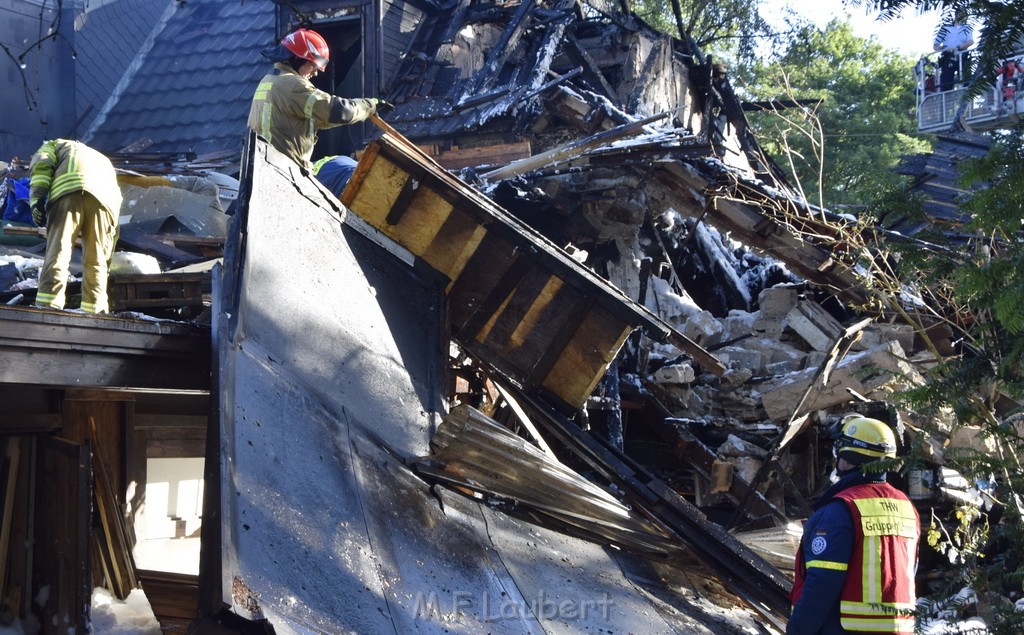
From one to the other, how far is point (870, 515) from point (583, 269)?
222 cm

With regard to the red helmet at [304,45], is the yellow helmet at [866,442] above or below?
below

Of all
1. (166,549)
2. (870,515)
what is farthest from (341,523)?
(166,549)

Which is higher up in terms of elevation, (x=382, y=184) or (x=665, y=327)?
(x=382, y=184)

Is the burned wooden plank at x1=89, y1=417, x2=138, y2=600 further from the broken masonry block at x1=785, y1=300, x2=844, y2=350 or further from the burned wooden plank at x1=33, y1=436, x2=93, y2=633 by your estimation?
the broken masonry block at x1=785, y1=300, x2=844, y2=350

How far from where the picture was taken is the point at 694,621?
3.86m

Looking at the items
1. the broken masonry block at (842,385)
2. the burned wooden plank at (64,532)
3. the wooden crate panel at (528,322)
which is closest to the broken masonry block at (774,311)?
the broken masonry block at (842,385)

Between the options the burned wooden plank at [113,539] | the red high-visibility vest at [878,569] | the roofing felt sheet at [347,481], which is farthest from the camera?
the burned wooden plank at [113,539]

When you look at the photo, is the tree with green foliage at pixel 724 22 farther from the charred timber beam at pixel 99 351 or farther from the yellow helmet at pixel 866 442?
the yellow helmet at pixel 866 442

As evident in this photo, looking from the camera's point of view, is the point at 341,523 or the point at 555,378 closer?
the point at 341,523

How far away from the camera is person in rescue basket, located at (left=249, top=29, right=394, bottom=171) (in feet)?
19.7

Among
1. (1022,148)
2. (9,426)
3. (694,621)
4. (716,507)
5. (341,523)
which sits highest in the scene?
(1022,148)

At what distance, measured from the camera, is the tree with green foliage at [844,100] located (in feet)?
66.1

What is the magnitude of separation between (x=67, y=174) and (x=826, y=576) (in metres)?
4.48

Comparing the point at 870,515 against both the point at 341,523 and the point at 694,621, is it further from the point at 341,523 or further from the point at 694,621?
the point at 341,523
